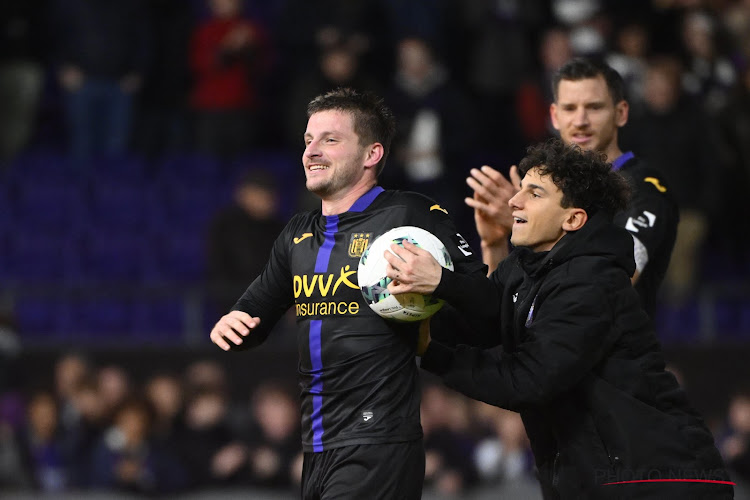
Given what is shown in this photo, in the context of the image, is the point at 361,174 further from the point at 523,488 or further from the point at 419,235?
the point at 523,488

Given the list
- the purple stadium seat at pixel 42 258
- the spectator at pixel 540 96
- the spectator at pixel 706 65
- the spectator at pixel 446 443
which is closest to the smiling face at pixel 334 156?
the spectator at pixel 446 443

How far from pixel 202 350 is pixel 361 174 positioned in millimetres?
4874

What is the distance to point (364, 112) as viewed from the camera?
471cm

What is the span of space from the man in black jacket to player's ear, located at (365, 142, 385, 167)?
61 cm

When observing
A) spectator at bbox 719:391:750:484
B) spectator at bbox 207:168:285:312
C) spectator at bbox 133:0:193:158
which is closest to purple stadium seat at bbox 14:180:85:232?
spectator at bbox 133:0:193:158

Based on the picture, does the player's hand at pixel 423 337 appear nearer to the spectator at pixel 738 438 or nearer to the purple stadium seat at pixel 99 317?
the spectator at pixel 738 438

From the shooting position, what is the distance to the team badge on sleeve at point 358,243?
176 inches

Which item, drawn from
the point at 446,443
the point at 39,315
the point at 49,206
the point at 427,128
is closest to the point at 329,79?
the point at 427,128

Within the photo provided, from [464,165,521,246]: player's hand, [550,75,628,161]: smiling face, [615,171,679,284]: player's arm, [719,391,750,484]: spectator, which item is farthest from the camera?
[719,391,750,484]: spectator

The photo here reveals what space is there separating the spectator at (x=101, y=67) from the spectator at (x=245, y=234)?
226 cm

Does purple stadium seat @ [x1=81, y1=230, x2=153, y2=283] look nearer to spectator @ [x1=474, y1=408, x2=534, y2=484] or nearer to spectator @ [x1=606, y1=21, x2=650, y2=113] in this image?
spectator @ [x1=474, y1=408, x2=534, y2=484]

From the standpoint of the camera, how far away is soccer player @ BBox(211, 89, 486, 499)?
4.34 m

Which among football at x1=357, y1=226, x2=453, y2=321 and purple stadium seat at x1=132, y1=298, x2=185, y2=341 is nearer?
football at x1=357, y1=226, x2=453, y2=321

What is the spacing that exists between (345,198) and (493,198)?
31.0 inches
